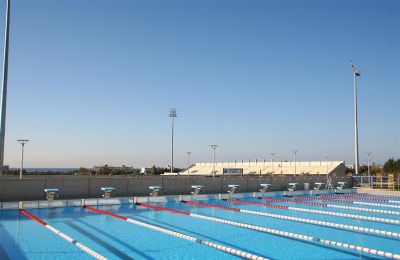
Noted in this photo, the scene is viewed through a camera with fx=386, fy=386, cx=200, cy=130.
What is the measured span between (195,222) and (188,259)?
12.6 ft

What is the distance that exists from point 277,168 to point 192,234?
45137 millimetres

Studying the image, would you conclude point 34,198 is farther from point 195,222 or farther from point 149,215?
point 195,222

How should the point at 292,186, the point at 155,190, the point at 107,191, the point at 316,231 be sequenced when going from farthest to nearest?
the point at 292,186, the point at 155,190, the point at 107,191, the point at 316,231

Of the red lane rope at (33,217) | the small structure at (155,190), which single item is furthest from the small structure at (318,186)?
the red lane rope at (33,217)

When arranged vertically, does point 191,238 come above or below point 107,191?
below

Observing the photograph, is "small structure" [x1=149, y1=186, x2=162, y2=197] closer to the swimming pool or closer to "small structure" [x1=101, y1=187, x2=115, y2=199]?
"small structure" [x1=101, y1=187, x2=115, y2=199]

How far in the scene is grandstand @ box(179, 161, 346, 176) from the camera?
150 feet

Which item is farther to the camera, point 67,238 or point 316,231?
point 316,231

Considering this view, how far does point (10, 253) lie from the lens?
712 centimetres

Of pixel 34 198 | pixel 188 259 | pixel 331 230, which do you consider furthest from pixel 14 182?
pixel 331 230

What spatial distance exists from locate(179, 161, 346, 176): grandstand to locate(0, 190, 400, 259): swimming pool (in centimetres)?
2807

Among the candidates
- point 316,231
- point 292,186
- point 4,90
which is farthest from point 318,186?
point 4,90

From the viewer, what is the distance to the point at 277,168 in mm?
52875

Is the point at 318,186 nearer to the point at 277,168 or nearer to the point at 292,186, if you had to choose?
Answer: the point at 292,186
